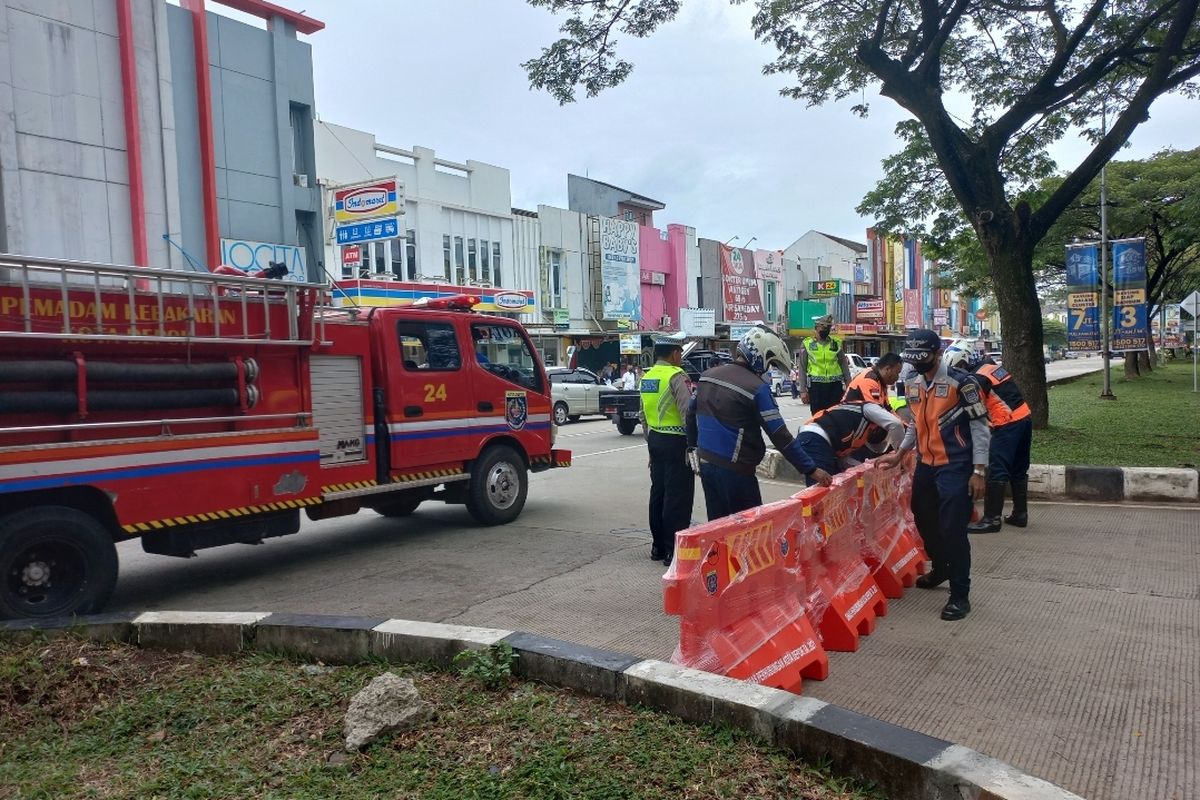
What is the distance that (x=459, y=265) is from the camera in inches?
1149

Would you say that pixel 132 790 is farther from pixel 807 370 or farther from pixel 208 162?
pixel 208 162

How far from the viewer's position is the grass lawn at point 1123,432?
10172 millimetres

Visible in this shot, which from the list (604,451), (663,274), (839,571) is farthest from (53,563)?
(663,274)

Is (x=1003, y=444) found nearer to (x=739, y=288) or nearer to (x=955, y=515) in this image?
(x=955, y=515)

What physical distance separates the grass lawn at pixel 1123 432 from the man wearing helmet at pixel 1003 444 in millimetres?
2420

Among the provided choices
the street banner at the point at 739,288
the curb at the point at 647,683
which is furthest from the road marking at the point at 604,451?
the street banner at the point at 739,288

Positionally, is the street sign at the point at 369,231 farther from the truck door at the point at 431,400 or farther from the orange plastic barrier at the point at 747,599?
the orange plastic barrier at the point at 747,599

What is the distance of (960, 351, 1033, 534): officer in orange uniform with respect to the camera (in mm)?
7591

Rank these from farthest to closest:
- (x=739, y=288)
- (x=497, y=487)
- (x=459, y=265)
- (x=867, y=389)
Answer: (x=739, y=288)
(x=459, y=265)
(x=497, y=487)
(x=867, y=389)

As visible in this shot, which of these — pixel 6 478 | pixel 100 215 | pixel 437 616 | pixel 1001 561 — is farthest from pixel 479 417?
pixel 100 215

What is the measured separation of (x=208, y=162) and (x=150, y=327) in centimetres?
1499

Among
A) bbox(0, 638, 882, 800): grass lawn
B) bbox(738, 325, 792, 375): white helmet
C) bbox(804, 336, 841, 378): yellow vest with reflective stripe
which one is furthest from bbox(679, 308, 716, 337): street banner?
bbox(0, 638, 882, 800): grass lawn

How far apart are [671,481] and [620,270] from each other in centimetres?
3091

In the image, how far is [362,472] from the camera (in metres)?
7.31
